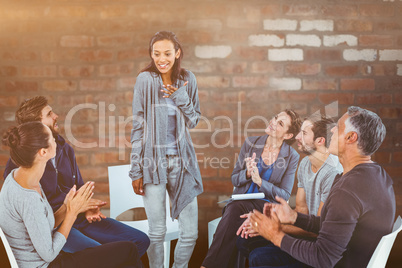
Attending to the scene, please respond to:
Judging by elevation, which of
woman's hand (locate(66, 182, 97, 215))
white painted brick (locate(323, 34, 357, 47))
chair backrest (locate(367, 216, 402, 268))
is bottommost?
chair backrest (locate(367, 216, 402, 268))

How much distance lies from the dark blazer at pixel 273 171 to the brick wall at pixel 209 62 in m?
0.05

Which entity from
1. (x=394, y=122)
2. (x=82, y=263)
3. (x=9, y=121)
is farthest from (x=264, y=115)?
(x=9, y=121)

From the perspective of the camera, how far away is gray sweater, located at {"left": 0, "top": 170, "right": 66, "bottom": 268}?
148 centimetres

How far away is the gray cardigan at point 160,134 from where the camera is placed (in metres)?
1.68

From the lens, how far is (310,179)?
1718 millimetres

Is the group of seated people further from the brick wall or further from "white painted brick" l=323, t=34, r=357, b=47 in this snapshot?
"white painted brick" l=323, t=34, r=357, b=47

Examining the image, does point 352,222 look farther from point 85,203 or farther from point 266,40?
point 85,203

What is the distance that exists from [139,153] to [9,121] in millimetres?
687

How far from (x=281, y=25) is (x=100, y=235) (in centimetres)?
141

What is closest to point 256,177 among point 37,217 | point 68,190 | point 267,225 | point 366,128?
point 267,225

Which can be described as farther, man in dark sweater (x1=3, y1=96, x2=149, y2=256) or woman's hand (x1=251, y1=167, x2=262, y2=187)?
woman's hand (x1=251, y1=167, x2=262, y2=187)

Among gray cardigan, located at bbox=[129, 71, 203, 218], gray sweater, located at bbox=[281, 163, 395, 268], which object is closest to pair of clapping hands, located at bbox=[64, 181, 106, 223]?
gray cardigan, located at bbox=[129, 71, 203, 218]

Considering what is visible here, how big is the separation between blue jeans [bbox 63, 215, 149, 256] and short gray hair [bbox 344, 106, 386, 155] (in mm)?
1150

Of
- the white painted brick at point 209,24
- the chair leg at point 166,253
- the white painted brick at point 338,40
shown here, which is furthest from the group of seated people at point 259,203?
the white painted brick at point 209,24
